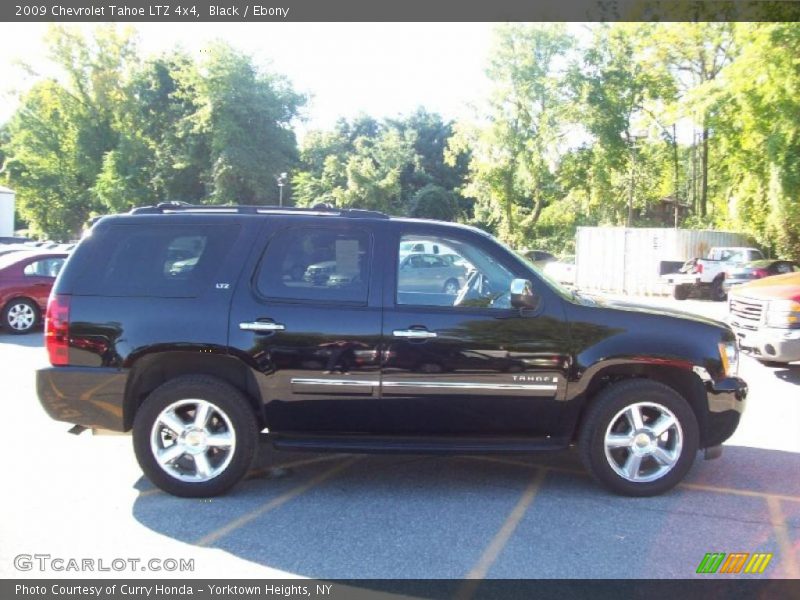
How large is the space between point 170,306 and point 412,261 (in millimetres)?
1722

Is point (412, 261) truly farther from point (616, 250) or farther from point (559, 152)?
point (559, 152)

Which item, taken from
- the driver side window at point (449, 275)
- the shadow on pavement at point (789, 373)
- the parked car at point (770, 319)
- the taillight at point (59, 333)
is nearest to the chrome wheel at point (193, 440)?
the taillight at point (59, 333)

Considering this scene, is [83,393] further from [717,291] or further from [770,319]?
[717,291]

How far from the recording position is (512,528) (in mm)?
4492

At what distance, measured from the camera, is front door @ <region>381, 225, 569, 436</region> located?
4848 millimetres

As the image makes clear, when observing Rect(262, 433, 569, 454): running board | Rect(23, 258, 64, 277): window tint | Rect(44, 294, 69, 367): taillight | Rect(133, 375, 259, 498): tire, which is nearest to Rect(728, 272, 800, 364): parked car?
Rect(262, 433, 569, 454): running board

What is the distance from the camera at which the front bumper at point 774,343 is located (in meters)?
8.30

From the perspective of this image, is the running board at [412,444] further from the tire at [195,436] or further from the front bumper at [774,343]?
the front bumper at [774,343]

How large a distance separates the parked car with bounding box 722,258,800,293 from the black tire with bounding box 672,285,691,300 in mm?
1737

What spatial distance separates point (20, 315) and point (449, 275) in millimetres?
11129

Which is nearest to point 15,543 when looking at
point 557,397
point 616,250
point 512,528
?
point 512,528

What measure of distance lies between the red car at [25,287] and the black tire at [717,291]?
19868 millimetres

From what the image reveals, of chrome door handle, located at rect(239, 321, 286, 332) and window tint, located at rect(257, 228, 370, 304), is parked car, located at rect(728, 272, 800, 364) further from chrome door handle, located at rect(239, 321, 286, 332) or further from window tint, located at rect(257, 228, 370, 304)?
chrome door handle, located at rect(239, 321, 286, 332)

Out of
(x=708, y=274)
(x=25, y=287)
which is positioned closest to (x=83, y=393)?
(x=25, y=287)
